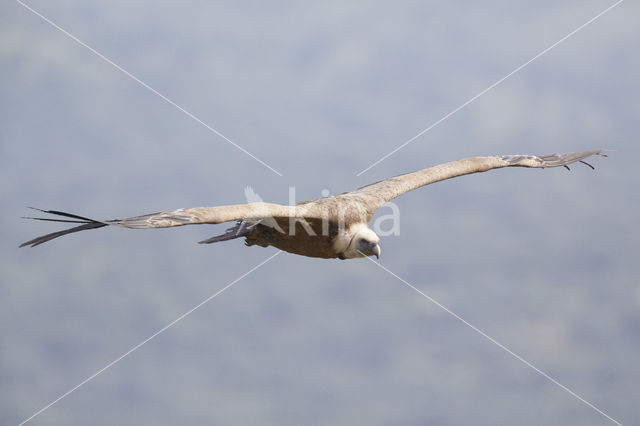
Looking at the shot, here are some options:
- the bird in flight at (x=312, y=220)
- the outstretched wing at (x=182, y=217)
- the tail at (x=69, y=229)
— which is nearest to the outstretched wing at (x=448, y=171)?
the bird in flight at (x=312, y=220)

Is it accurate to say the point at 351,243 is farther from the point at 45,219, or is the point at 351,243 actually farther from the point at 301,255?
the point at 45,219

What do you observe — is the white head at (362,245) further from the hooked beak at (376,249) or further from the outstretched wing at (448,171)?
the outstretched wing at (448,171)

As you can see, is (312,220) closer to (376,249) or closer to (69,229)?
(376,249)

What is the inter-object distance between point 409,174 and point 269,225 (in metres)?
3.24

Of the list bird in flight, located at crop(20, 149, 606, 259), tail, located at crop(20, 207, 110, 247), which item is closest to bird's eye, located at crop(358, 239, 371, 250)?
bird in flight, located at crop(20, 149, 606, 259)

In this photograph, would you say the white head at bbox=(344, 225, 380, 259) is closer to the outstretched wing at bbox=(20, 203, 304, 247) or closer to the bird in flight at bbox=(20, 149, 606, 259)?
the bird in flight at bbox=(20, 149, 606, 259)

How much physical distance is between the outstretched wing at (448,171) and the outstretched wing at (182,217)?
2.44 metres

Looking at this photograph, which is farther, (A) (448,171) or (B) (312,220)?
(A) (448,171)

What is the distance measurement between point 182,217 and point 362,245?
291cm

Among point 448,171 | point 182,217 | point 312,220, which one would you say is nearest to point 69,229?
point 182,217

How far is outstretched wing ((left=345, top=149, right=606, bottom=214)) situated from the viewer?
1312 cm

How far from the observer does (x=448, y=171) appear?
549 inches

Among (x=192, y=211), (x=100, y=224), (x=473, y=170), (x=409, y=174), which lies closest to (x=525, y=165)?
(x=473, y=170)

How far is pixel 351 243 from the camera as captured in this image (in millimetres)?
11977
